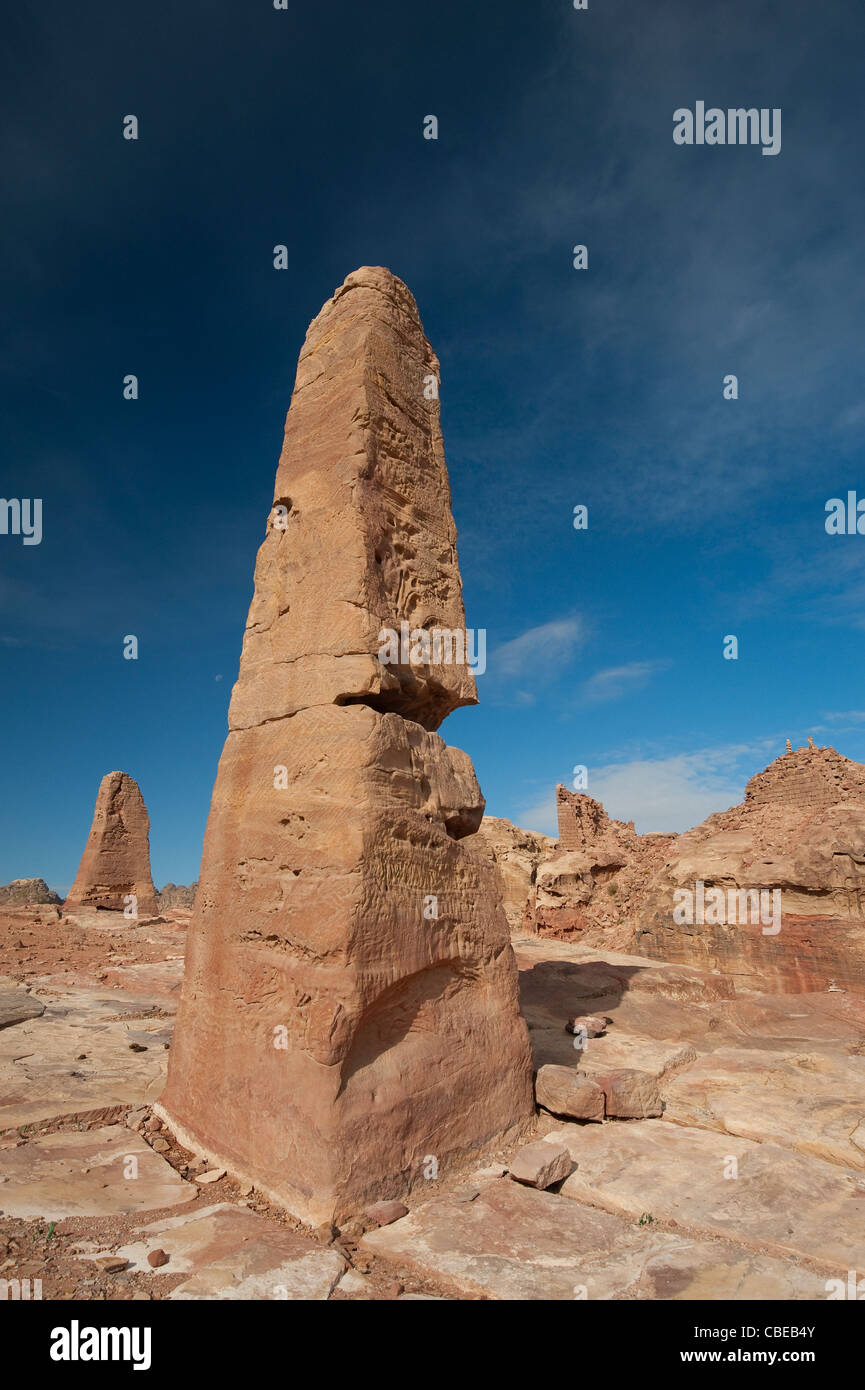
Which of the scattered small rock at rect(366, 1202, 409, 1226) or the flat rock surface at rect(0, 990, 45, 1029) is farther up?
the scattered small rock at rect(366, 1202, 409, 1226)

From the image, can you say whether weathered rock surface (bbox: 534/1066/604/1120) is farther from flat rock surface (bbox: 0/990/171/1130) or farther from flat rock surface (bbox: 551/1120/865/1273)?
flat rock surface (bbox: 0/990/171/1130)

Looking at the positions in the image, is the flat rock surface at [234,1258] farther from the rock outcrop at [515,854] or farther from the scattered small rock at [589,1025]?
the rock outcrop at [515,854]

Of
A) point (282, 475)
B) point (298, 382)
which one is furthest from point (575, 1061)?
point (298, 382)

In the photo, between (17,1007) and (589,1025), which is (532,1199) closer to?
(589,1025)

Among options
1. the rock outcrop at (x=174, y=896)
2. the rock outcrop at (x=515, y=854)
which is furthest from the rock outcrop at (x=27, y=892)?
the rock outcrop at (x=515, y=854)

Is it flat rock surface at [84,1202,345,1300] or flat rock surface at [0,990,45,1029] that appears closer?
flat rock surface at [84,1202,345,1300]

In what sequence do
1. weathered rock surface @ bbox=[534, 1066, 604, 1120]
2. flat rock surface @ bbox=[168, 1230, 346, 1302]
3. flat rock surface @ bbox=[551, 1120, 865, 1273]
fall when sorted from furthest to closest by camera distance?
weathered rock surface @ bbox=[534, 1066, 604, 1120] < flat rock surface @ bbox=[551, 1120, 865, 1273] < flat rock surface @ bbox=[168, 1230, 346, 1302]

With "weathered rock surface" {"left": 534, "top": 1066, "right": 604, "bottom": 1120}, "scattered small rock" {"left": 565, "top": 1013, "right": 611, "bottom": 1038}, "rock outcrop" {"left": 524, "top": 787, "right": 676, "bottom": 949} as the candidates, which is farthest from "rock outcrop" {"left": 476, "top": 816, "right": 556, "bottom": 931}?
"weathered rock surface" {"left": 534, "top": 1066, "right": 604, "bottom": 1120}

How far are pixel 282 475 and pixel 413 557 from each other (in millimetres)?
1164

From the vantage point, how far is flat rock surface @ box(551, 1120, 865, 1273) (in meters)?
2.89

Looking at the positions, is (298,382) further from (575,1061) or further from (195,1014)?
(575,1061)

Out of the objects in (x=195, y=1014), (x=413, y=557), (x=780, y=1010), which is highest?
(x=413, y=557)

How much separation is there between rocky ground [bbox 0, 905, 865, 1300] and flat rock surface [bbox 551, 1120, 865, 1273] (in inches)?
0.5

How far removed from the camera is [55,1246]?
278cm
